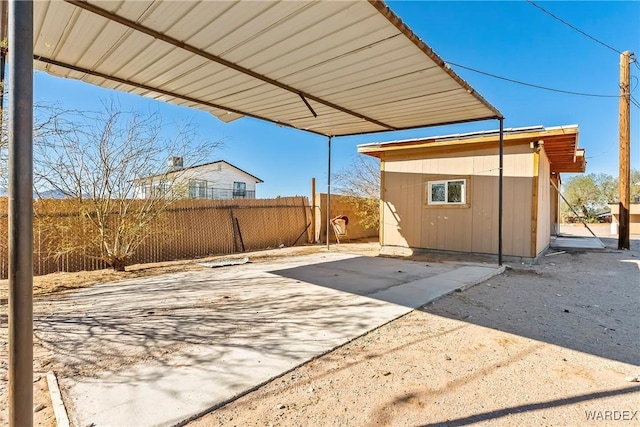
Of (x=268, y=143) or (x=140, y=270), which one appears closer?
(x=140, y=270)

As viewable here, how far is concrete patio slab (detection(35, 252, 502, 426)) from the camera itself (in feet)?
6.19

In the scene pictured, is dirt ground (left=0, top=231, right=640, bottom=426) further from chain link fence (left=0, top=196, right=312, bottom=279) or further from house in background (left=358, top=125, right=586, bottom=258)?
house in background (left=358, top=125, right=586, bottom=258)

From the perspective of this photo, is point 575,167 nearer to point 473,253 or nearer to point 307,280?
point 473,253

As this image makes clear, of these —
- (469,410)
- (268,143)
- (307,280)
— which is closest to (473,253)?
(307,280)

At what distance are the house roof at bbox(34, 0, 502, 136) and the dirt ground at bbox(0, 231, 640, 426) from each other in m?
2.78

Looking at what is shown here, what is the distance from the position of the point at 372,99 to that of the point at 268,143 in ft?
49.8

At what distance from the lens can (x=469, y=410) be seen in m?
1.83

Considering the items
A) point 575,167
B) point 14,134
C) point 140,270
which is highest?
point 575,167

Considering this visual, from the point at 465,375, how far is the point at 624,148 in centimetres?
1150

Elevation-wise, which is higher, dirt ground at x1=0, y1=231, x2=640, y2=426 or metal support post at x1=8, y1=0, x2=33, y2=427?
metal support post at x1=8, y1=0, x2=33, y2=427

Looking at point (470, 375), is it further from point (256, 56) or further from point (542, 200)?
point (542, 200)

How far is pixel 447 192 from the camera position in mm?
8172

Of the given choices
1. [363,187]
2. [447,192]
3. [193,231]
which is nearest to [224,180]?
[363,187]

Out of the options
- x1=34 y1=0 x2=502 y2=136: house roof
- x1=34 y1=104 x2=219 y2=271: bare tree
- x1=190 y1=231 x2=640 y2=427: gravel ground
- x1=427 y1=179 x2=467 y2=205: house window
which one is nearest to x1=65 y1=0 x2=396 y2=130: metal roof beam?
→ x1=34 y1=0 x2=502 y2=136: house roof
